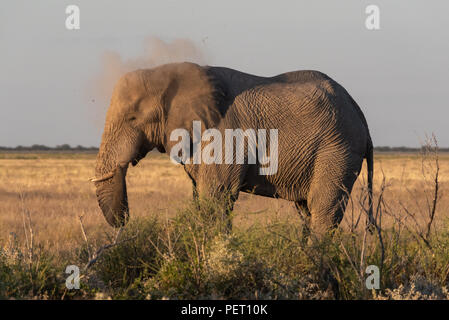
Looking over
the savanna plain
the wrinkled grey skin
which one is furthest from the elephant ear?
the savanna plain

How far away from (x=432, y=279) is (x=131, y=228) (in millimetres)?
2720

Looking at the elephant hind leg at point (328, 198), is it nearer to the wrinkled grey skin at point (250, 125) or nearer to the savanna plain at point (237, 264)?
the wrinkled grey skin at point (250, 125)

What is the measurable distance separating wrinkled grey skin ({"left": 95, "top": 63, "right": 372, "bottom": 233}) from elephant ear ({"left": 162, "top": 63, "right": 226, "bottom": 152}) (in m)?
0.01

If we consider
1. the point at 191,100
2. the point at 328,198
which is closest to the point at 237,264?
the point at 328,198

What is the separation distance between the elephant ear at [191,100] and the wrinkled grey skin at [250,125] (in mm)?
11

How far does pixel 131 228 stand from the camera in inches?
241

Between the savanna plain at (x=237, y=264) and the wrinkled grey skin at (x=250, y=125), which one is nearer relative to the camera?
→ the savanna plain at (x=237, y=264)

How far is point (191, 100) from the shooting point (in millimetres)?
7180

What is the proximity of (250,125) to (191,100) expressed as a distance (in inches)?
27.4

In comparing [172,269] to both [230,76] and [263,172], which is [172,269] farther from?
[230,76]

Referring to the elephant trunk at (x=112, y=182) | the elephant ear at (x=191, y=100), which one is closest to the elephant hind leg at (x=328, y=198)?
the elephant ear at (x=191, y=100)

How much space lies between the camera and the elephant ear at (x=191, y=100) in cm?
709

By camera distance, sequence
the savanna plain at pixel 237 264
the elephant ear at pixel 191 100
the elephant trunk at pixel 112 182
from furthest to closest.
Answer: the elephant trunk at pixel 112 182 < the elephant ear at pixel 191 100 < the savanna plain at pixel 237 264
